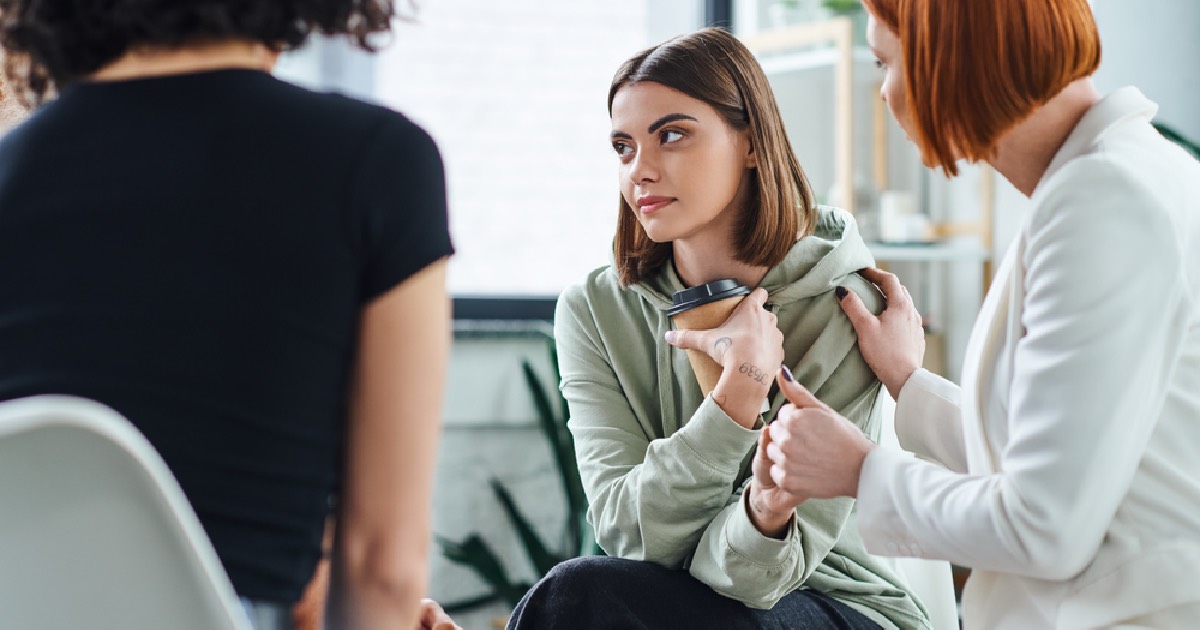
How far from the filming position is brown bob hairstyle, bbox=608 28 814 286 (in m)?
1.42

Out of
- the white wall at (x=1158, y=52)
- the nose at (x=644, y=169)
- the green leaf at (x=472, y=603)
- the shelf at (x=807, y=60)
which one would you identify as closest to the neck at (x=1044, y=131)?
the nose at (x=644, y=169)

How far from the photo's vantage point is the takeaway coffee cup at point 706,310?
1353 millimetres

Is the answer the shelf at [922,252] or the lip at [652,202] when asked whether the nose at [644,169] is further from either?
the shelf at [922,252]

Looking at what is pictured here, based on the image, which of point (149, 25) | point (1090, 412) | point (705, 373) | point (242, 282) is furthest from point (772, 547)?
point (149, 25)

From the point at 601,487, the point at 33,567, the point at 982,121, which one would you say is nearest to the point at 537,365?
the point at 601,487

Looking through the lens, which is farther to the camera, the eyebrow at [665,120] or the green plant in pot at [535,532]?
the green plant in pot at [535,532]

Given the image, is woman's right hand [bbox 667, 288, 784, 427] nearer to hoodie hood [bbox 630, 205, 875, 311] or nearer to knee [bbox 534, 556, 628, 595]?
hoodie hood [bbox 630, 205, 875, 311]

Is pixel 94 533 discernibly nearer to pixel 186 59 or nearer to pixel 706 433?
pixel 186 59

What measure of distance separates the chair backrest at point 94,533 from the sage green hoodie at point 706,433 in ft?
2.36

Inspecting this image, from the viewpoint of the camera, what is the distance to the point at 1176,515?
2.88ft

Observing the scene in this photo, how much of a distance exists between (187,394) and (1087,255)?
0.67 metres

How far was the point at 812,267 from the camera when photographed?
1436 millimetres

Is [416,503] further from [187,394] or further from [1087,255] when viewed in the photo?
[1087,255]

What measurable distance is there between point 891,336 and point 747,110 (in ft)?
1.18
